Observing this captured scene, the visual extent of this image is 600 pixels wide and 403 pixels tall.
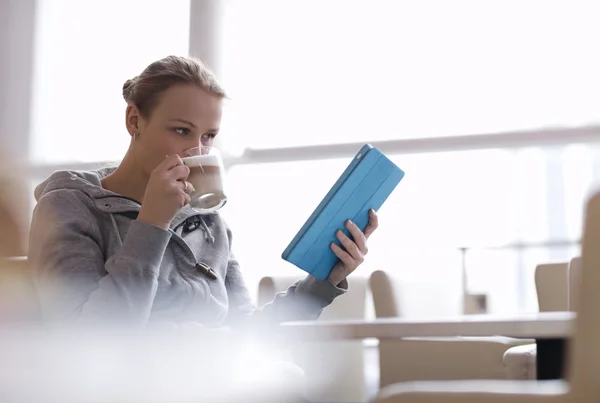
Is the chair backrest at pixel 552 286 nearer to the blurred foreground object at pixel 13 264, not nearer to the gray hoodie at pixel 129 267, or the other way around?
the gray hoodie at pixel 129 267

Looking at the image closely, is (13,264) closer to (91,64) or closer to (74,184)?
(74,184)

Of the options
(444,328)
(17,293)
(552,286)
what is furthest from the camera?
(552,286)

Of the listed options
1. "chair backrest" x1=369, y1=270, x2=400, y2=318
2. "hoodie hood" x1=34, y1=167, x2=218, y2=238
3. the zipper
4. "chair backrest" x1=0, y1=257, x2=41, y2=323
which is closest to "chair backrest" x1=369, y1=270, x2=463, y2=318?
"chair backrest" x1=369, y1=270, x2=400, y2=318

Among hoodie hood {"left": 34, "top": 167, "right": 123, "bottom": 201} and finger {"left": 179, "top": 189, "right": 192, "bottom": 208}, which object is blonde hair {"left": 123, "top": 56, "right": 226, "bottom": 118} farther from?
finger {"left": 179, "top": 189, "right": 192, "bottom": 208}

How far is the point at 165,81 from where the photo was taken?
1575 mm

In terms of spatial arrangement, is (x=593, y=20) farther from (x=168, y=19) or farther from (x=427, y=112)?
(x=168, y=19)

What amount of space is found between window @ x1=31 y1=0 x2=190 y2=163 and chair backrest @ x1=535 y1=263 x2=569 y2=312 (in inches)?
100

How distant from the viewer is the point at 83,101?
4.66 meters

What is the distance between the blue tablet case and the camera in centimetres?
118

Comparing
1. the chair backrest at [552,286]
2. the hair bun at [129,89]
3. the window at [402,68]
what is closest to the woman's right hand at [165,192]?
the hair bun at [129,89]

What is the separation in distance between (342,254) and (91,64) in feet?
12.3

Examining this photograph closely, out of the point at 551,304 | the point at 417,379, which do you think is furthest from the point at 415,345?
the point at 551,304

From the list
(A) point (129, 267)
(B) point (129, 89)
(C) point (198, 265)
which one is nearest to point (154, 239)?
(A) point (129, 267)

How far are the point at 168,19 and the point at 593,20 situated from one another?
230 centimetres
